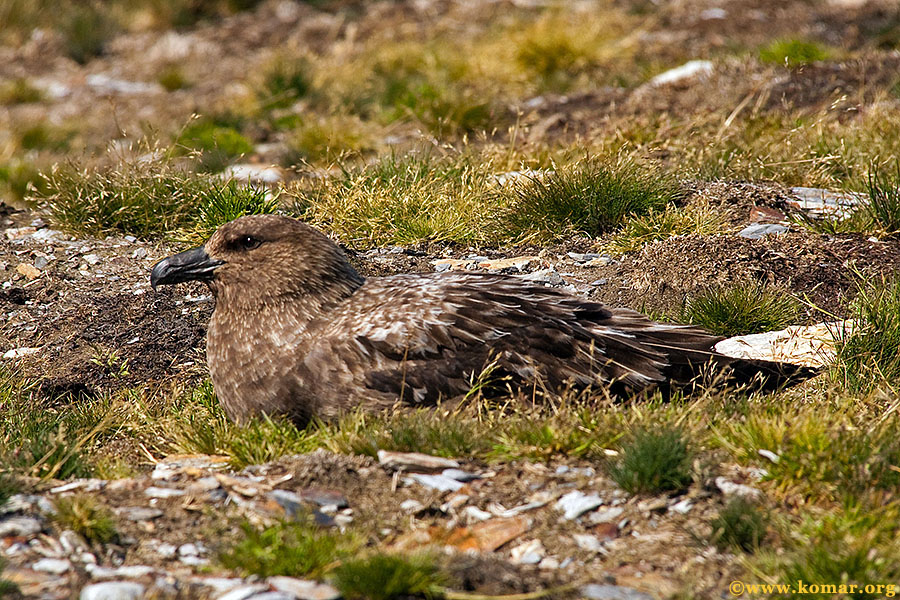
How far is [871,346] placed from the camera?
5.05 meters

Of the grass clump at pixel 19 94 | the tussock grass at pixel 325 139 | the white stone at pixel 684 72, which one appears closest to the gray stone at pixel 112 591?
the tussock grass at pixel 325 139

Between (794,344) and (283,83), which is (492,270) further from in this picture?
(283,83)

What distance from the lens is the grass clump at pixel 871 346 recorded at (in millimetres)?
4855

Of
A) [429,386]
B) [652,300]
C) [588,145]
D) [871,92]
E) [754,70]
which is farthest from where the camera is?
[754,70]

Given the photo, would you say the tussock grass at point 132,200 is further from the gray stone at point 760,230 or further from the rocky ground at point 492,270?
the gray stone at point 760,230

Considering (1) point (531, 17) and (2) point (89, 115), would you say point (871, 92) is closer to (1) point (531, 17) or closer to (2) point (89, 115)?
(1) point (531, 17)

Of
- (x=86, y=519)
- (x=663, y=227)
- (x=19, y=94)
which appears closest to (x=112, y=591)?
(x=86, y=519)

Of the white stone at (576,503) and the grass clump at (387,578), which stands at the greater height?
Answer: the grass clump at (387,578)

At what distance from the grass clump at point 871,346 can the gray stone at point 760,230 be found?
1327mm

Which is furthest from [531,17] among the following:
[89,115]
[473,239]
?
[473,239]

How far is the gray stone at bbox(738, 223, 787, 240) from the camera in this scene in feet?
21.7

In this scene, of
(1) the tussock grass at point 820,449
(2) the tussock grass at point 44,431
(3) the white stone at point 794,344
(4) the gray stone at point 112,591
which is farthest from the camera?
Answer: (3) the white stone at point 794,344

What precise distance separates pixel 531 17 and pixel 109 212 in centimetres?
854

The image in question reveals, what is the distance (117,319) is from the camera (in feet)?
20.4
